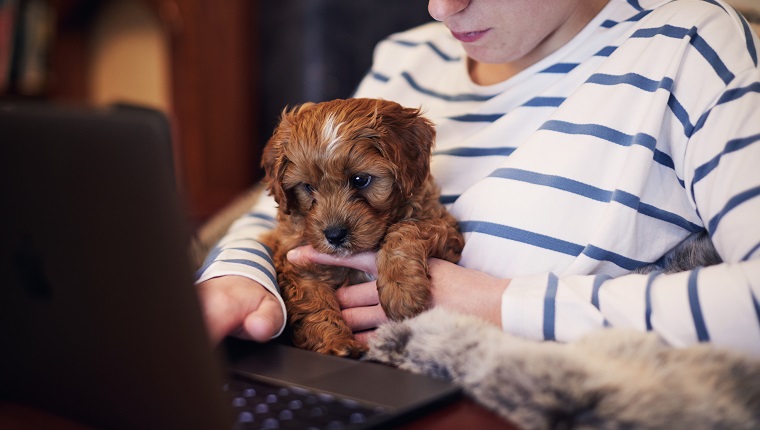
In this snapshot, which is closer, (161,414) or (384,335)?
(161,414)

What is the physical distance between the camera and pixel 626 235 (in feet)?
3.92

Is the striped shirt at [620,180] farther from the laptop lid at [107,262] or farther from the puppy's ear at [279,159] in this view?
the laptop lid at [107,262]

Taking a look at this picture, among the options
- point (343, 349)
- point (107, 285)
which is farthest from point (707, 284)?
point (107, 285)

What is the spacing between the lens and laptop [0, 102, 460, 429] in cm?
64

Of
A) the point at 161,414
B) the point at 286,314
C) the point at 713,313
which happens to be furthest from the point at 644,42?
the point at 161,414

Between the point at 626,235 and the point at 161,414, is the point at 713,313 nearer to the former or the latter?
the point at 626,235

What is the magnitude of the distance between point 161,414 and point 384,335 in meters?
0.40

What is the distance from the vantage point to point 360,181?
4.64 feet

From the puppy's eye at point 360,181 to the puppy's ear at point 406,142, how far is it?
7cm

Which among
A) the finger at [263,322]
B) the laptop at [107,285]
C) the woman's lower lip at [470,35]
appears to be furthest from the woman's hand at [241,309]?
the woman's lower lip at [470,35]

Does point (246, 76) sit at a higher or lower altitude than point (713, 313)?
lower

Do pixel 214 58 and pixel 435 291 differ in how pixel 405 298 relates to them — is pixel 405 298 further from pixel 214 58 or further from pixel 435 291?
pixel 214 58

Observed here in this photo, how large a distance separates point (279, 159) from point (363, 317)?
1.25 ft

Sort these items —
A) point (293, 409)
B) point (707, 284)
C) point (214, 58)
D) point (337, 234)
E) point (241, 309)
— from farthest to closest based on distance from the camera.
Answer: point (214, 58) → point (337, 234) → point (241, 309) → point (707, 284) → point (293, 409)
